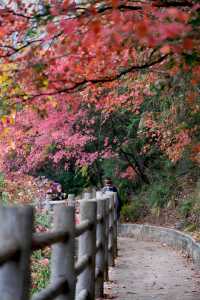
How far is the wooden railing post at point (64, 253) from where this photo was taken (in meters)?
4.73

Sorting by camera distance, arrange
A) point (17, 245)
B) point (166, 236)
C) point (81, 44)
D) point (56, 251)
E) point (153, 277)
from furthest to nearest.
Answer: point (166, 236)
point (153, 277)
point (81, 44)
point (56, 251)
point (17, 245)

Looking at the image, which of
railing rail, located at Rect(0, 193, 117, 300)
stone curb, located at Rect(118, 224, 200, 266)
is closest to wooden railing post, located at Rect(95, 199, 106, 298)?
railing rail, located at Rect(0, 193, 117, 300)

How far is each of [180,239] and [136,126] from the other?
22.4ft

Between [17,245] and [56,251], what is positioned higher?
[17,245]

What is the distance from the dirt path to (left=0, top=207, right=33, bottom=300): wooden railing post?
4971 millimetres

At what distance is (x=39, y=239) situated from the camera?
12.3 ft

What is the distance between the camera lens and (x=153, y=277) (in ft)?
33.9

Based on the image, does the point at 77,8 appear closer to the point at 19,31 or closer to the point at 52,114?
the point at 19,31

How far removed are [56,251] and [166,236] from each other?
12.8 meters

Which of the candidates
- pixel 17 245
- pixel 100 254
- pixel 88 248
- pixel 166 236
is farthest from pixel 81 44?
pixel 166 236

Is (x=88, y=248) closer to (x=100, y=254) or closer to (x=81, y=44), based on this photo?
(x=100, y=254)

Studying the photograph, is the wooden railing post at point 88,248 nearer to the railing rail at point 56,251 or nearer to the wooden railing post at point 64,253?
the railing rail at point 56,251

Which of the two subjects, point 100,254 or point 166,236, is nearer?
point 100,254

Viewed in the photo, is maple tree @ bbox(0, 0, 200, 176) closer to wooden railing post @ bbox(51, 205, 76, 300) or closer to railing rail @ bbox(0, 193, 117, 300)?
wooden railing post @ bbox(51, 205, 76, 300)
